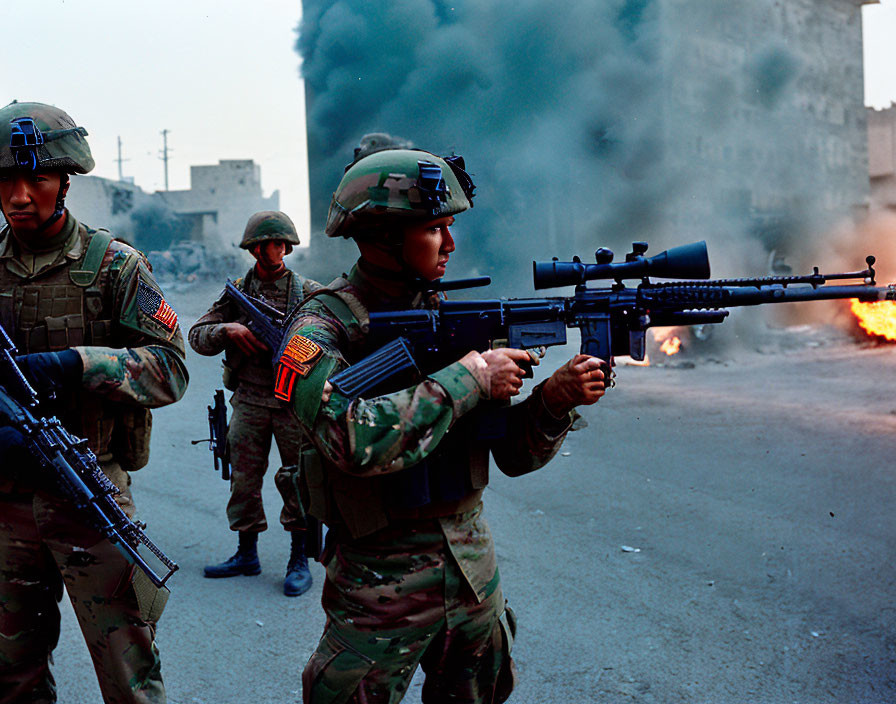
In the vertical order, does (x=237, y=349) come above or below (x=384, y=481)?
above

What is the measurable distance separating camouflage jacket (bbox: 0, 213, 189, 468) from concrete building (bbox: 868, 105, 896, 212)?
81.9 ft

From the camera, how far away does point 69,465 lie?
6.99ft

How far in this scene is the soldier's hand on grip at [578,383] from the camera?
1.83 metres

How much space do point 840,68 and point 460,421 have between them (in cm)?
2255

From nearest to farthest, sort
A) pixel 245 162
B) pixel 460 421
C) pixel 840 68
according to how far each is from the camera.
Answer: pixel 460 421 < pixel 840 68 < pixel 245 162

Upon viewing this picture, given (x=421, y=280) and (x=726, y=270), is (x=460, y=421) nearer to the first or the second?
(x=421, y=280)

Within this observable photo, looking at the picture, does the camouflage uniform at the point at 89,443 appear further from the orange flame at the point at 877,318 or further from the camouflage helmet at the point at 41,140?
the orange flame at the point at 877,318

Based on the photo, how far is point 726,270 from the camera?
1655 cm

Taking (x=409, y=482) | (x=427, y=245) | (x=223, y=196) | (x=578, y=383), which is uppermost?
(x=223, y=196)

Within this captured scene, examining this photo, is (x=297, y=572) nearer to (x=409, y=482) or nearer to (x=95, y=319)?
(x=95, y=319)

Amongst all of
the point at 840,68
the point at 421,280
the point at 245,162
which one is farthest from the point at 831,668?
the point at 245,162

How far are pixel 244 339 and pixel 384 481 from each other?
8.16ft

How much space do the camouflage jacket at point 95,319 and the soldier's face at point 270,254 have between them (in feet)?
6.66

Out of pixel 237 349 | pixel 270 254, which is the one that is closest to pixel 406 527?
pixel 237 349
